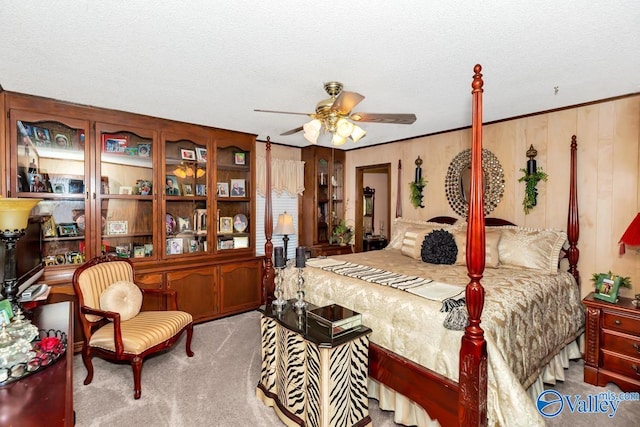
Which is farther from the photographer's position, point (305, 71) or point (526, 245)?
point (526, 245)

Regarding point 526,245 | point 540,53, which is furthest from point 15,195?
point 526,245

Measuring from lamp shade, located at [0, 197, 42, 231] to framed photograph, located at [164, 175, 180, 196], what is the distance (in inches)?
68.7

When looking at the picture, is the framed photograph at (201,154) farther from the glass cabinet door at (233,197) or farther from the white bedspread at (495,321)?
the white bedspread at (495,321)

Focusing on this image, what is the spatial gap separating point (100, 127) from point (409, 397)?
12.3ft

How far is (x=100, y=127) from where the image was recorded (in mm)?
3291

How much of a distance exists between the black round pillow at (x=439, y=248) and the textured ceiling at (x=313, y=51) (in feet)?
4.38

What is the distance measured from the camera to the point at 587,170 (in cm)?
312

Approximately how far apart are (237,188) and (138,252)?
4.79ft

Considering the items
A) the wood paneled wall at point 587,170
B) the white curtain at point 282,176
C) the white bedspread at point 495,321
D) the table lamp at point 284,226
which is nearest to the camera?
the white bedspread at point 495,321

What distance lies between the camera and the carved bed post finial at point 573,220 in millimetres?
3084

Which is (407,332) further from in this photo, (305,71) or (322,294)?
(305,71)

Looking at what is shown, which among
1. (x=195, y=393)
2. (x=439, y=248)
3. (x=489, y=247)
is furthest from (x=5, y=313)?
(x=489, y=247)

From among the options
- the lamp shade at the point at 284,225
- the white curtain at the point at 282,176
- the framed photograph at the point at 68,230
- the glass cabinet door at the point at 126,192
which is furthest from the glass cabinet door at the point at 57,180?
the lamp shade at the point at 284,225

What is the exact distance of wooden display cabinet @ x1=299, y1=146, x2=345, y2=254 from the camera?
17.2 ft
